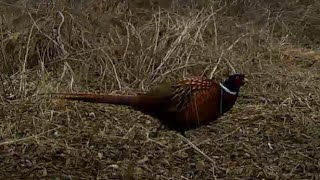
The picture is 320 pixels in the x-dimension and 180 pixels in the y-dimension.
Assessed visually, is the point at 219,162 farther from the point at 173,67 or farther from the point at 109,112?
the point at 173,67

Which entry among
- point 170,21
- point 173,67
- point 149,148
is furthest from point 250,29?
point 149,148

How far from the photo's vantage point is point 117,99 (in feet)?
11.2

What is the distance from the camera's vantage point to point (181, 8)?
21.1ft

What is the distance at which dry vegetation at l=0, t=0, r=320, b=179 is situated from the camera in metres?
3.70

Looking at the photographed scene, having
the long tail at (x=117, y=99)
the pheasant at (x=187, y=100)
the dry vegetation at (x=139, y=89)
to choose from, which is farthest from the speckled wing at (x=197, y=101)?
the dry vegetation at (x=139, y=89)

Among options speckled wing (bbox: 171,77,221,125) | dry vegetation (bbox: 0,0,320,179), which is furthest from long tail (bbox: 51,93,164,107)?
dry vegetation (bbox: 0,0,320,179)

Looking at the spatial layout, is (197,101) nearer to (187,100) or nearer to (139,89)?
(187,100)

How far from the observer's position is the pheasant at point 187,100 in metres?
3.43

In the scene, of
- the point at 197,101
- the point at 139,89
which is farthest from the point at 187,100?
the point at 139,89

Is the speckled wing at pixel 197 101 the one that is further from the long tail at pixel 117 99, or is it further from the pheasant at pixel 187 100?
the long tail at pixel 117 99

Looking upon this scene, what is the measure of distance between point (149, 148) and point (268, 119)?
1040mm

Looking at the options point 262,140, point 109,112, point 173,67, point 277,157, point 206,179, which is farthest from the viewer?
point 173,67

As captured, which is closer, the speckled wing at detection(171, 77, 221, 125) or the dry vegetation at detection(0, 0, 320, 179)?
the speckled wing at detection(171, 77, 221, 125)

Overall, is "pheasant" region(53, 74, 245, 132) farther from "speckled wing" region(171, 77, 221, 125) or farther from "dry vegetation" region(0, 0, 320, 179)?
"dry vegetation" region(0, 0, 320, 179)
